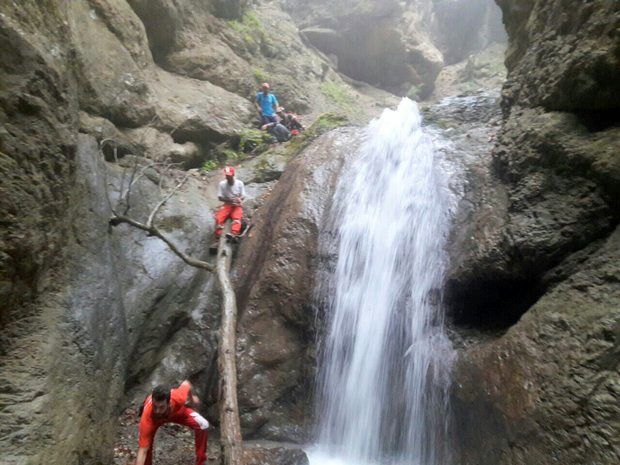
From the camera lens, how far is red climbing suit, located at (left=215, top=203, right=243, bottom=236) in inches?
312

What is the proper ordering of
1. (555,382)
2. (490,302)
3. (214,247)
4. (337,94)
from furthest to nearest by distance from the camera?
(337,94), (214,247), (490,302), (555,382)

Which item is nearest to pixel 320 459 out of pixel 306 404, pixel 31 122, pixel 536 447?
pixel 306 404

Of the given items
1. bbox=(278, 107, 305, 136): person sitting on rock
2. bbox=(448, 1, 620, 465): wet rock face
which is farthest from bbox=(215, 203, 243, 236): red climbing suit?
bbox=(278, 107, 305, 136): person sitting on rock

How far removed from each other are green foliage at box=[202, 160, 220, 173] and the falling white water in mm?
4255

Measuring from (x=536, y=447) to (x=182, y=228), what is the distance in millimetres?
6392

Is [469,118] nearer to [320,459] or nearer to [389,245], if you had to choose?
[389,245]

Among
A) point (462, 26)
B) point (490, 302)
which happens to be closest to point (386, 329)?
point (490, 302)

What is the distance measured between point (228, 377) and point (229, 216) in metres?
3.75

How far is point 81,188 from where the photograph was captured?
227 inches

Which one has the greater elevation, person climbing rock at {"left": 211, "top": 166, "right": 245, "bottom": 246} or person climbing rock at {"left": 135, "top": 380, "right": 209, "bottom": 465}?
person climbing rock at {"left": 211, "top": 166, "right": 245, "bottom": 246}

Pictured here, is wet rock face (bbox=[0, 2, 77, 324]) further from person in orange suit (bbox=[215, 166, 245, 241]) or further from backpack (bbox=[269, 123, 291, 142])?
backpack (bbox=[269, 123, 291, 142])

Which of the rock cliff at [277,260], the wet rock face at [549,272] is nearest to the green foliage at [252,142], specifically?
the rock cliff at [277,260]

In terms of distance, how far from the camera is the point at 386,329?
5.95m

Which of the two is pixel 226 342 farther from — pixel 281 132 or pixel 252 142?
pixel 281 132
